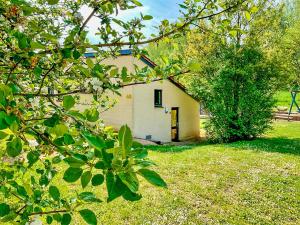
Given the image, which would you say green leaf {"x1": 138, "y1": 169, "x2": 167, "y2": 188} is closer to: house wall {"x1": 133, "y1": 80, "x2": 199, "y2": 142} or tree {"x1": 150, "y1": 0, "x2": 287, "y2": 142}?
tree {"x1": 150, "y1": 0, "x2": 287, "y2": 142}

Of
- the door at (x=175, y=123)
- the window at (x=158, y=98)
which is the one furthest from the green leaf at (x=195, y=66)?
the door at (x=175, y=123)

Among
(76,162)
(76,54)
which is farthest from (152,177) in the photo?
(76,54)

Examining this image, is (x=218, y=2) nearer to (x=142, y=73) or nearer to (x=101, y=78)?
(x=142, y=73)

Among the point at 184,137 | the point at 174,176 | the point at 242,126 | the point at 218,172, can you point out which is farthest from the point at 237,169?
the point at 184,137

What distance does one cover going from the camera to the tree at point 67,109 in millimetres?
1057

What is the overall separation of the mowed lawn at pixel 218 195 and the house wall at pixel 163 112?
26.1ft

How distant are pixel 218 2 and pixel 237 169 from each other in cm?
1000

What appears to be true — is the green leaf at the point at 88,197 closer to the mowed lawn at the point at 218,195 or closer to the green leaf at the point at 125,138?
the green leaf at the point at 125,138

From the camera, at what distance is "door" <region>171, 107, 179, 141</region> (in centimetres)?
2449

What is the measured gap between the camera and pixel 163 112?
23.1 m

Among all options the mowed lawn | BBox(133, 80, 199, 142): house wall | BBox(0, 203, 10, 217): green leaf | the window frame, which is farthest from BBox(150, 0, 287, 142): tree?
BBox(0, 203, 10, 217): green leaf

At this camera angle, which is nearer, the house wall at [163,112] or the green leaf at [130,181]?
the green leaf at [130,181]

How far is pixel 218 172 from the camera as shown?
11273 millimetres

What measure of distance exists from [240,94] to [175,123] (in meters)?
5.73
